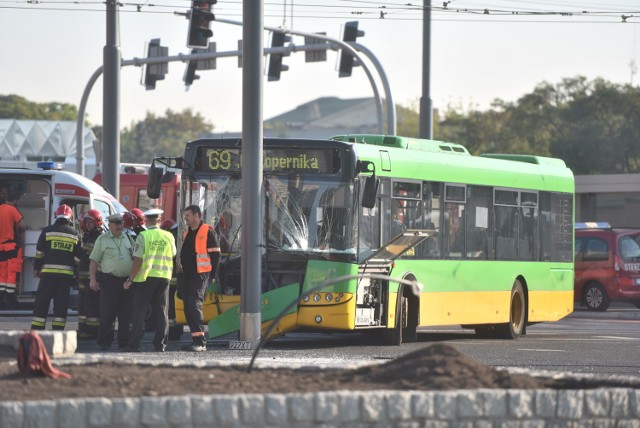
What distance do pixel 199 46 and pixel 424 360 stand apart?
18.4 m

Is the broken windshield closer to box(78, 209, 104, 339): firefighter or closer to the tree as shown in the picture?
box(78, 209, 104, 339): firefighter

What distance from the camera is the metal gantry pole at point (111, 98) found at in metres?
27.0

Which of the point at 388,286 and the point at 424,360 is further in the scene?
the point at 388,286

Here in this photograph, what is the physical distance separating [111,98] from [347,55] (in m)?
5.55

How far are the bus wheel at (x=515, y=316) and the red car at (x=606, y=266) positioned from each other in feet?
37.0

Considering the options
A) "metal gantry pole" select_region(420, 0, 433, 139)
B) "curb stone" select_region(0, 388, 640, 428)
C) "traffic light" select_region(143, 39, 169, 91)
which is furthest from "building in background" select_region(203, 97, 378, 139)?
"curb stone" select_region(0, 388, 640, 428)

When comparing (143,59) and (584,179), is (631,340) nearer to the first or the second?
(143,59)

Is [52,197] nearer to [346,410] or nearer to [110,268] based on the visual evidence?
[110,268]

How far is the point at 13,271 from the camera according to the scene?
22.8 meters

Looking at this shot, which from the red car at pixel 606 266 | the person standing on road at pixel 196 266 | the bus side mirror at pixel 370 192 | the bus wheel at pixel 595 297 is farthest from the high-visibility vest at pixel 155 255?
the bus wheel at pixel 595 297

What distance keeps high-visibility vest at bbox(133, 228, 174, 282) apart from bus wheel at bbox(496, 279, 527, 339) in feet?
25.5

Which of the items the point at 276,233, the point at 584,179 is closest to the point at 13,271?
the point at 276,233

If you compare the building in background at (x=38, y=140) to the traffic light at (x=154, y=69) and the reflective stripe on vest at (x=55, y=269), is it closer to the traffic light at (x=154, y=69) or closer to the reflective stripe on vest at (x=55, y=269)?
the traffic light at (x=154, y=69)

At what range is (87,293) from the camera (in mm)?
19500
